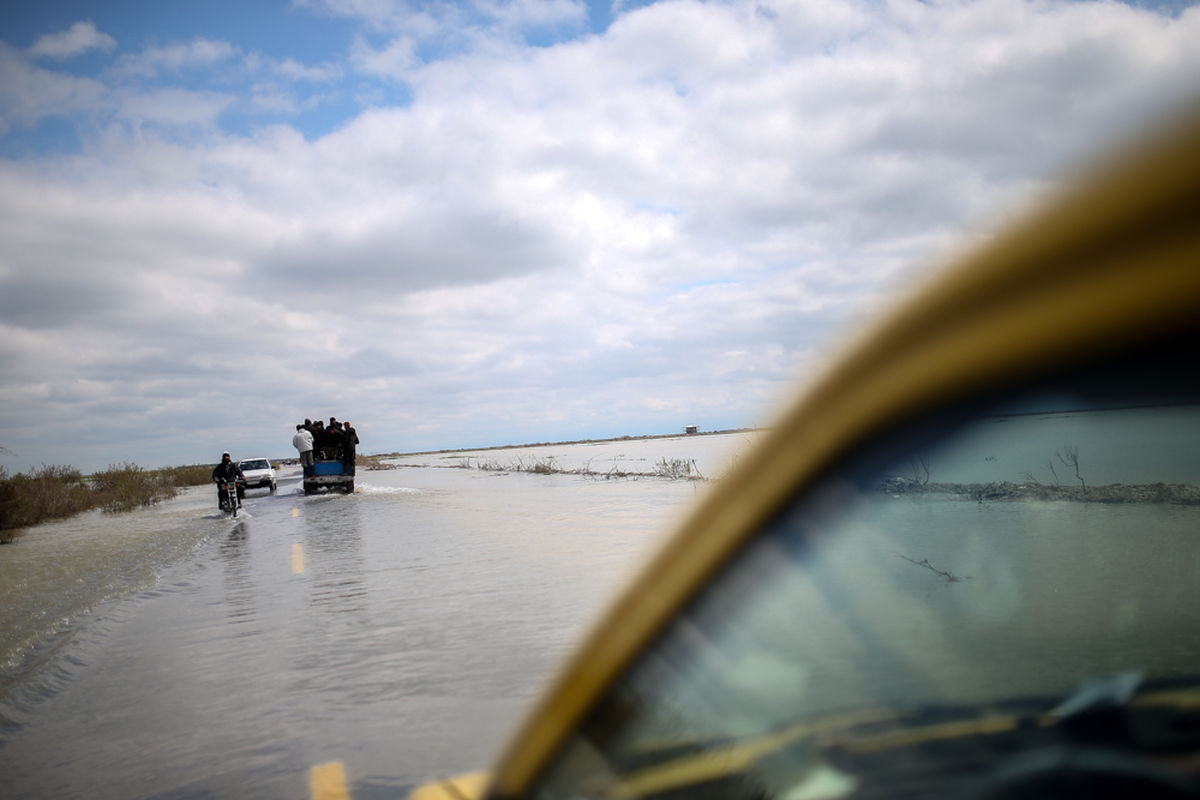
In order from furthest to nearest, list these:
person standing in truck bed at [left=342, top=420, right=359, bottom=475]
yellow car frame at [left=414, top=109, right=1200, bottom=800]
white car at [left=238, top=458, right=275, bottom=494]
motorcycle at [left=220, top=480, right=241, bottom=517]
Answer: white car at [left=238, top=458, right=275, bottom=494], person standing in truck bed at [left=342, top=420, right=359, bottom=475], motorcycle at [left=220, top=480, right=241, bottom=517], yellow car frame at [left=414, top=109, right=1200, bottom=800]

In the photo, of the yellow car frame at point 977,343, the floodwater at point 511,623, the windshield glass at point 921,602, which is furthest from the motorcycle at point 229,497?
the yellow car frame at point 977,343

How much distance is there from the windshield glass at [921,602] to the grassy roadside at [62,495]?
22148 millimetres

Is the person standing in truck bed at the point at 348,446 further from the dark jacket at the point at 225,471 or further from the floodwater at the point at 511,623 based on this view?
the floodwater at the point at 511,623

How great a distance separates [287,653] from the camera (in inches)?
237

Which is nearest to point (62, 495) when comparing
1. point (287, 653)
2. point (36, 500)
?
point (36, 500)

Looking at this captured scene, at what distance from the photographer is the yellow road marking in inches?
135

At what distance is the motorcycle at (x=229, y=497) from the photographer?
72.3 feet

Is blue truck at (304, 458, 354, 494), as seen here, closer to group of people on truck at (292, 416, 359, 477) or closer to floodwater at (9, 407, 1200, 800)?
group of people on truck at (292, 416, 359, 477)

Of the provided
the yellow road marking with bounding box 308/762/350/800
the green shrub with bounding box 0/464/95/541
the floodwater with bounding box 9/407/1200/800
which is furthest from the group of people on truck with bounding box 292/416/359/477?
the yellow road marking with bounding box 308/762/350/800

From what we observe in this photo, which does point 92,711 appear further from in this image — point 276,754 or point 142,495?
point 142,495

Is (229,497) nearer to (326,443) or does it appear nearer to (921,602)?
(326,443)

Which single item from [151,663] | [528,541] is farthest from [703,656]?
[528,541]

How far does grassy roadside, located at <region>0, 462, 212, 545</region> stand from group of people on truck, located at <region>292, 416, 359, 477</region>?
7500mm

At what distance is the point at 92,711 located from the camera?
5.05 m
